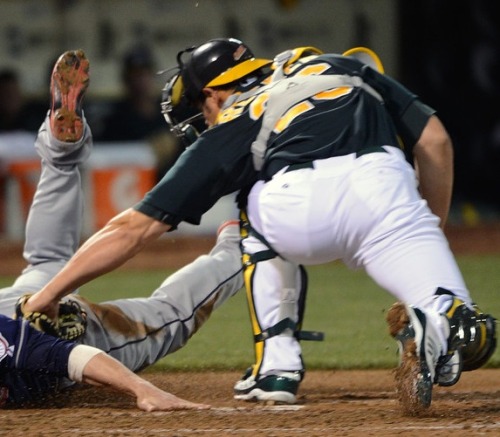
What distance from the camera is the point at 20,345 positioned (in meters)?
4.10

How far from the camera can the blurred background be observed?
12.8m

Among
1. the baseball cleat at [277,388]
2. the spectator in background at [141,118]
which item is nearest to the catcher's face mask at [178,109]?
the baseball cleat at [277,388]

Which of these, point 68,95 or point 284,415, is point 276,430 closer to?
point 284,415

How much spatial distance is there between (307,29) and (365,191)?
9364 millimetres

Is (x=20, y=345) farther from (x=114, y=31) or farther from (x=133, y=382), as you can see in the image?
(x=114, y=31)

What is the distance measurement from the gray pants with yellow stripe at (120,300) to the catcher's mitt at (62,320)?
0.22ft

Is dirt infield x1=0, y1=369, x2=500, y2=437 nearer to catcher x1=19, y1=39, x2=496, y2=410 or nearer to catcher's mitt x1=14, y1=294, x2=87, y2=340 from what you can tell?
catcher x1=19, y1=39, x2=496, y2=410

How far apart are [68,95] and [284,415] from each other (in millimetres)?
1797

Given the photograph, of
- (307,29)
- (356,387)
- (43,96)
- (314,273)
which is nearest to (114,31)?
(43,96)

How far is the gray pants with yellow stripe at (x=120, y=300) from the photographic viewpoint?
459 centimetres

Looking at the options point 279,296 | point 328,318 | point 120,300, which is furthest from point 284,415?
point 328,318

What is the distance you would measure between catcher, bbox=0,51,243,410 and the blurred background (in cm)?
713

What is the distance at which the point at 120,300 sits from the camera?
15.7 feet

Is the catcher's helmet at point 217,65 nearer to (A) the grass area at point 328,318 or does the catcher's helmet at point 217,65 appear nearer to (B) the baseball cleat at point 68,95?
(B) the baseball cleat at point 68,95
